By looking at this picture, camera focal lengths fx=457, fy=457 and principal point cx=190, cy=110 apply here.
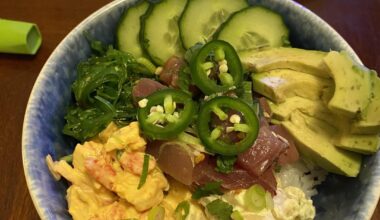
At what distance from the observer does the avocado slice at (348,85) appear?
1.47m

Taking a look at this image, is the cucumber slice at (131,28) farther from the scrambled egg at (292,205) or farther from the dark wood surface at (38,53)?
the scrambled egg at (292,205)

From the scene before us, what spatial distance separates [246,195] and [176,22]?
0.77 metres

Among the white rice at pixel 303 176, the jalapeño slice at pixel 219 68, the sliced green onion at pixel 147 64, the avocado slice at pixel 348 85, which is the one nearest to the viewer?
the avocado slice at pixel 348 85

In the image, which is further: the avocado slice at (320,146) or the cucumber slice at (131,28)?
the cucumber slice at (131,28)

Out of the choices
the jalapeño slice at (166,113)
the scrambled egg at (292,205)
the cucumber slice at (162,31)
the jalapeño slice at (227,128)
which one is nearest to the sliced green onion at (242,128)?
the jalapeño slice at (227,128)

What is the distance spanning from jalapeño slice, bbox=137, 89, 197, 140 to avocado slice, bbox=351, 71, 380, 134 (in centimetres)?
54

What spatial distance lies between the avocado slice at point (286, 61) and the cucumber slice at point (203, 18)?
0.66ft

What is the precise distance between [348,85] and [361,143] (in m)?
0.20

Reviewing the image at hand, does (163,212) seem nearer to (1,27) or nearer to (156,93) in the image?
(156,93)

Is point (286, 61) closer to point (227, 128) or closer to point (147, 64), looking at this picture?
point (227, 128)

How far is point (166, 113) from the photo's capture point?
1541 millimetres

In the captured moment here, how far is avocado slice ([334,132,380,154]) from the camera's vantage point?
152 cm

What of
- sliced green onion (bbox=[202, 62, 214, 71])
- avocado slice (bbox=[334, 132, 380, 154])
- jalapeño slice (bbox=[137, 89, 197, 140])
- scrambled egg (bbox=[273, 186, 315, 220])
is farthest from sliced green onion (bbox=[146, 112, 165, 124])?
avocado slice (bbox=[334, 132, 380, 154])

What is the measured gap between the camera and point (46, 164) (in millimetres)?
1572
